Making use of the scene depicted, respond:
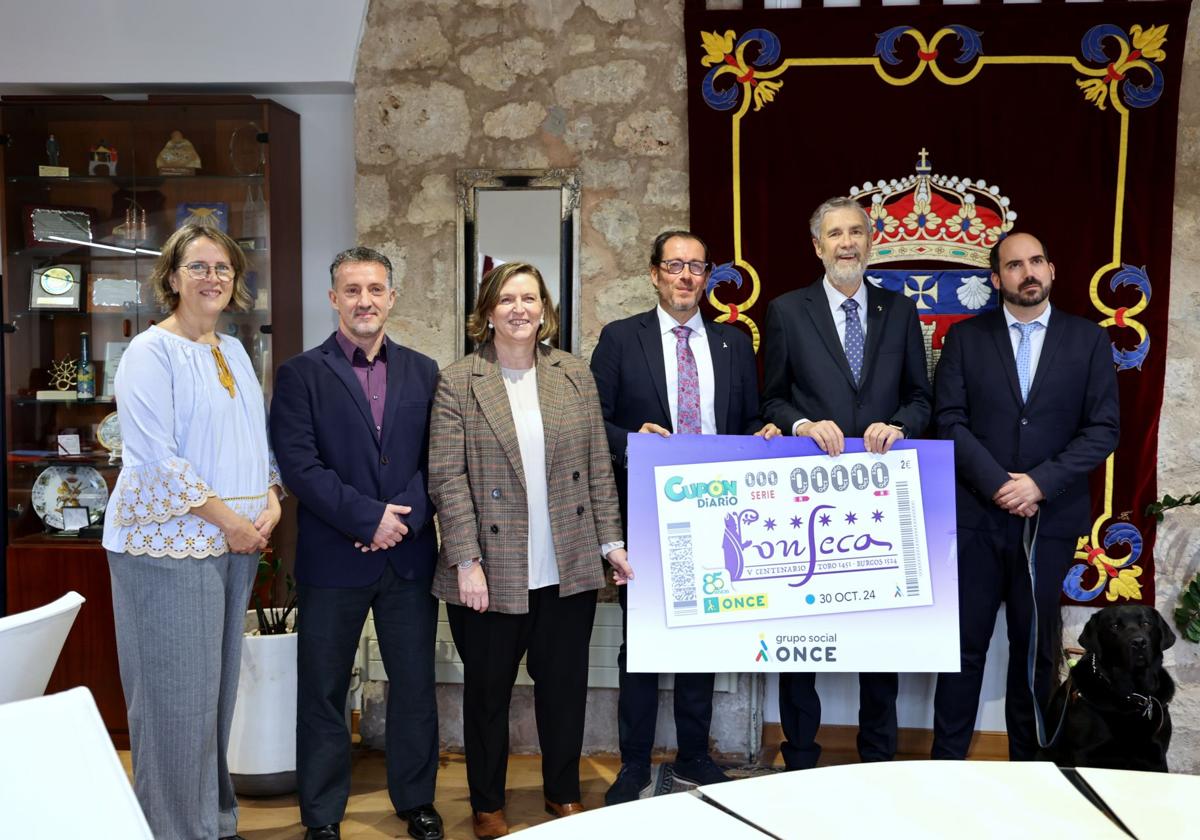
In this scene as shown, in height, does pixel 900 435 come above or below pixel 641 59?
below

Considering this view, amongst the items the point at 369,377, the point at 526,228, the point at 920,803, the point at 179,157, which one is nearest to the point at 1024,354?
the point at 526,228

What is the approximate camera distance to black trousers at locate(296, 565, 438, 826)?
300 centimetres

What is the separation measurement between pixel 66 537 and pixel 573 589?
7.57 ft

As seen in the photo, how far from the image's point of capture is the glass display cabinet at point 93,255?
161 inches

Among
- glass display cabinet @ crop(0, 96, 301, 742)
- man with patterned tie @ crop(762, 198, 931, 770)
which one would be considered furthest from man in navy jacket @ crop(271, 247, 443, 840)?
glass display cabinet @ crop(0, 96, 301, 742)

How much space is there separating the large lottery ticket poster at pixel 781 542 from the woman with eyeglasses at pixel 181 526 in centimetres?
117

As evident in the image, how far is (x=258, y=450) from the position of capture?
9.45 ft

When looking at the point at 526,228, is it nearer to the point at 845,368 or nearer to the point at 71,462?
the point at 845,368

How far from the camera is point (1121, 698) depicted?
2.87 metres

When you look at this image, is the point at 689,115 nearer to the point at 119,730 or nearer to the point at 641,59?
the point at 641,59

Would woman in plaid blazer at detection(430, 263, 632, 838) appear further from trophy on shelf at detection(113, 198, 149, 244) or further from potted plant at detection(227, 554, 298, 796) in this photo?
trophy on shelf at detection(113, 198, 149, 244)

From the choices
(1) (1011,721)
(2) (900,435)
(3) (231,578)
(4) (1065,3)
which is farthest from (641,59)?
(1) (1011,721)

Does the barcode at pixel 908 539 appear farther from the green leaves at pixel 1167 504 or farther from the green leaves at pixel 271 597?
the green leaves at pixel 271 597

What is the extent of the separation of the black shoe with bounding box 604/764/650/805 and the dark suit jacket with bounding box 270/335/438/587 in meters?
0.97
